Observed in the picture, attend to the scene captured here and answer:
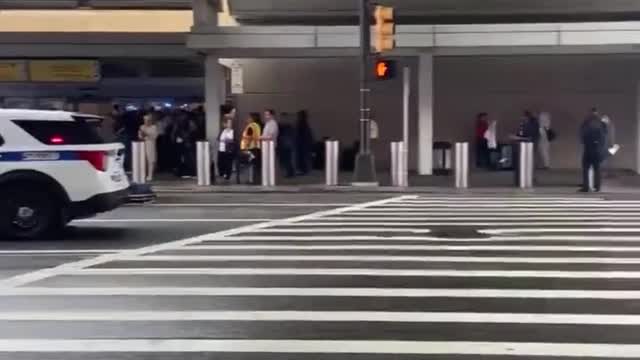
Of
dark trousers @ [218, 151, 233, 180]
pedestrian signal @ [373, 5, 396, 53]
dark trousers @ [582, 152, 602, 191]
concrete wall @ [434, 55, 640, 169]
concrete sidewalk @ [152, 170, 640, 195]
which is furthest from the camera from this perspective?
concrete wall @ [434, 55, 640, 169]

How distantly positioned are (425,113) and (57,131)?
14.3 meters

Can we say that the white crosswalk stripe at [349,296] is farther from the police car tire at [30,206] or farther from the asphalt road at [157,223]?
the police car tire at [30,206]

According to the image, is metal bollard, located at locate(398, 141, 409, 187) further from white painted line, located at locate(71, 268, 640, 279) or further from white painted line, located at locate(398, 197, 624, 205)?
white painted line, located at locate(71, 268, 640, 279)

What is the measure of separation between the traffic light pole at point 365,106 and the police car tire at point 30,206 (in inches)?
419

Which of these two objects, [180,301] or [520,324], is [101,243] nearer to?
[180,301]

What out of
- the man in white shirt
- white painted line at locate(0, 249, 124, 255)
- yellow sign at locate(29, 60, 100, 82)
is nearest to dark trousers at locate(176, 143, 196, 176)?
the man in white shirt

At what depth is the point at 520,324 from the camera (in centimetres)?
765

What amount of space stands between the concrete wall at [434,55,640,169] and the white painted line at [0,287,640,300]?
68.2 ft

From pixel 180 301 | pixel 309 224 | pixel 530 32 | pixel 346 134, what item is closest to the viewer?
pixel 180 301

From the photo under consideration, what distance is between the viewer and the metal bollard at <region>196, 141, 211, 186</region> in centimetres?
2284

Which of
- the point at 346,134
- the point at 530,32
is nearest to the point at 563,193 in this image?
the point at 530,32

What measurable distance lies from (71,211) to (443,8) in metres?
17.3

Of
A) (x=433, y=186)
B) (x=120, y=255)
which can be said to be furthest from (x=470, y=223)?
(x=433, y=186)

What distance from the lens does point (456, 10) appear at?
1103 inches
